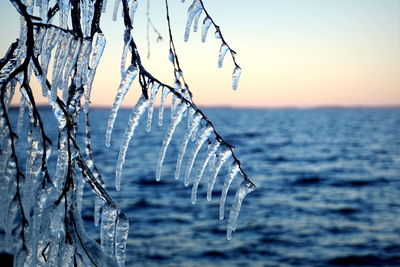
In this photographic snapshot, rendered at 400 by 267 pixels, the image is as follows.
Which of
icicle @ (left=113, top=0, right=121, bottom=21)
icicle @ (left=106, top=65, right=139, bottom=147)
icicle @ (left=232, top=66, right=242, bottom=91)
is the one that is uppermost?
icicle @ (left=113, top=0, right=121, bottom=21)

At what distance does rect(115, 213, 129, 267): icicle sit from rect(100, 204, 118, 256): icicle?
0.06 ft

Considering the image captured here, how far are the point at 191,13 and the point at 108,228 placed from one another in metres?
0.90

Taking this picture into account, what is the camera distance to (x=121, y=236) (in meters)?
1.47

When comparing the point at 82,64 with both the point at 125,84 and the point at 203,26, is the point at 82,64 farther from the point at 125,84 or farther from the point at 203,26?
the point at 203,26

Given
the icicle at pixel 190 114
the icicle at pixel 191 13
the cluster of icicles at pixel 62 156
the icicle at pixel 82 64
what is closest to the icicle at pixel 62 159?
the cluster of icicles at pixel 62 156

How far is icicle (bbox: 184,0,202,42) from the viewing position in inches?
67.6

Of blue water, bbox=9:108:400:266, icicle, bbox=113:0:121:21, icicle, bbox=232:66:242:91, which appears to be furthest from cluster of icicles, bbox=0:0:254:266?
blue water, bbox=9:108:400:266

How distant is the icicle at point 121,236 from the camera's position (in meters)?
1.42

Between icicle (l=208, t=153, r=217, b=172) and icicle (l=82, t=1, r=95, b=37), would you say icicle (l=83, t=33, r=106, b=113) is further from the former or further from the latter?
icicle (l=208, t=153, r=217, b=172)

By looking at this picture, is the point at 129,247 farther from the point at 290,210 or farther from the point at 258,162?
the point at 258,162

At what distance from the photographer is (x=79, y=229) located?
1.41 m

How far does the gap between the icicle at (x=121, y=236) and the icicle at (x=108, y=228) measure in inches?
0.7

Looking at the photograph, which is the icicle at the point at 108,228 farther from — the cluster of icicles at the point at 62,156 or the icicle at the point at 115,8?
the icicle at the point at 115,8

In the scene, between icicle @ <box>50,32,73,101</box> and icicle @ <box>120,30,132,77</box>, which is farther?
icicle @ <box>120,30,132,77</box>
